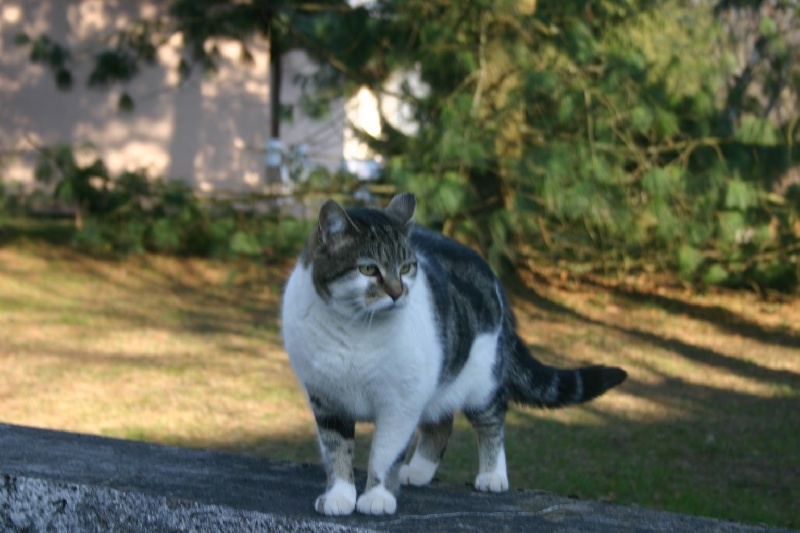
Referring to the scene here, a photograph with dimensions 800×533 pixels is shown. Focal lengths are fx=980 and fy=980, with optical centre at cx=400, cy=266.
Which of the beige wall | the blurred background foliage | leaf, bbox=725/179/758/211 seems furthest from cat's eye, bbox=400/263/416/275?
the beige wall

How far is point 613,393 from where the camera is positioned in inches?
276

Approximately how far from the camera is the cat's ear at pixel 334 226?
2.96 m

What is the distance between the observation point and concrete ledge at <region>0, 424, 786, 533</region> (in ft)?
9.10

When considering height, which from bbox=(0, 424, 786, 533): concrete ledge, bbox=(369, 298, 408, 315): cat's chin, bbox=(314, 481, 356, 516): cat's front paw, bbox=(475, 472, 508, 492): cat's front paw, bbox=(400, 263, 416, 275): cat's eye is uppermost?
bbox=(400, 263, 416, 275): cat's eye

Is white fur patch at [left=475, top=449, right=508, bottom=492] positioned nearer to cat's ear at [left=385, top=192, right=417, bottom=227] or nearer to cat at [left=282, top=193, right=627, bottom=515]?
cat at [left=282, top=193, right=627, bottom=515]

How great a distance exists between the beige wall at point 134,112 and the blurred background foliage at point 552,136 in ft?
17.0

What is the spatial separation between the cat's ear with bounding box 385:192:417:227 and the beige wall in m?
12.6

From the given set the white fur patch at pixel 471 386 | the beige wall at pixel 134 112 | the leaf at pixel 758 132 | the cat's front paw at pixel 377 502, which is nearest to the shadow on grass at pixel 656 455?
the white fur patch at pixel 471 386

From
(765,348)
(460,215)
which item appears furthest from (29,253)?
(765,348)

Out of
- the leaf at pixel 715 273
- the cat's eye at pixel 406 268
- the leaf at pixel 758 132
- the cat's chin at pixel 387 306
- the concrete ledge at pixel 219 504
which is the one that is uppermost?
the leaf at pixel 758 132

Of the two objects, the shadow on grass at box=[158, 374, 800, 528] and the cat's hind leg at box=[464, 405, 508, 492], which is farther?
the shadow on grass at box=[158, 374, 800, 528]

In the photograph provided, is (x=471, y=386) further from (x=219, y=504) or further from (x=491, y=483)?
(x=219, y=504)

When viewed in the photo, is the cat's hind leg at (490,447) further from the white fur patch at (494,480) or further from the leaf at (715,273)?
the leaf at (715,273)

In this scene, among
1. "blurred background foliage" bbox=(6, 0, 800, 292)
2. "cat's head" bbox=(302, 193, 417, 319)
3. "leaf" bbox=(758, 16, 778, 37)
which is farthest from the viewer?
"leaf" bbox=(758, 16, 778, 37)
